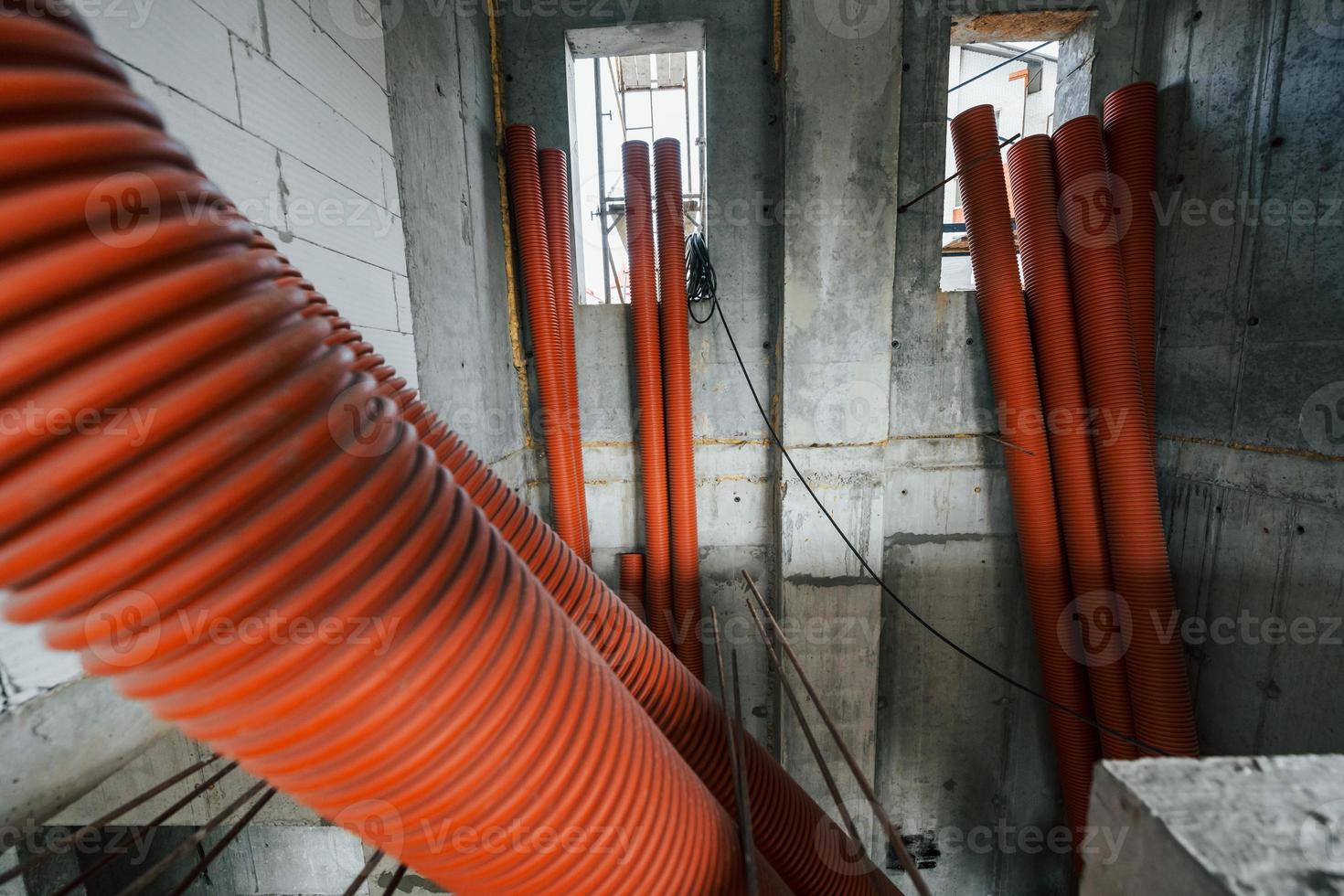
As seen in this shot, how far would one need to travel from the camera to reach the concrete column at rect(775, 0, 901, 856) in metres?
2.67

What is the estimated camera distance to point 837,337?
287 centimetres

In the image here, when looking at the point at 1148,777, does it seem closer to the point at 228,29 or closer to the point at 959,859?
the point at 228,29

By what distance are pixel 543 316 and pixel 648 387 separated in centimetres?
68

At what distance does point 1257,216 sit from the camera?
93.1 inches

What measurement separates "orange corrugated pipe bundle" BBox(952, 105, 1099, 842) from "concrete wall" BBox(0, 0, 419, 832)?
270cm
